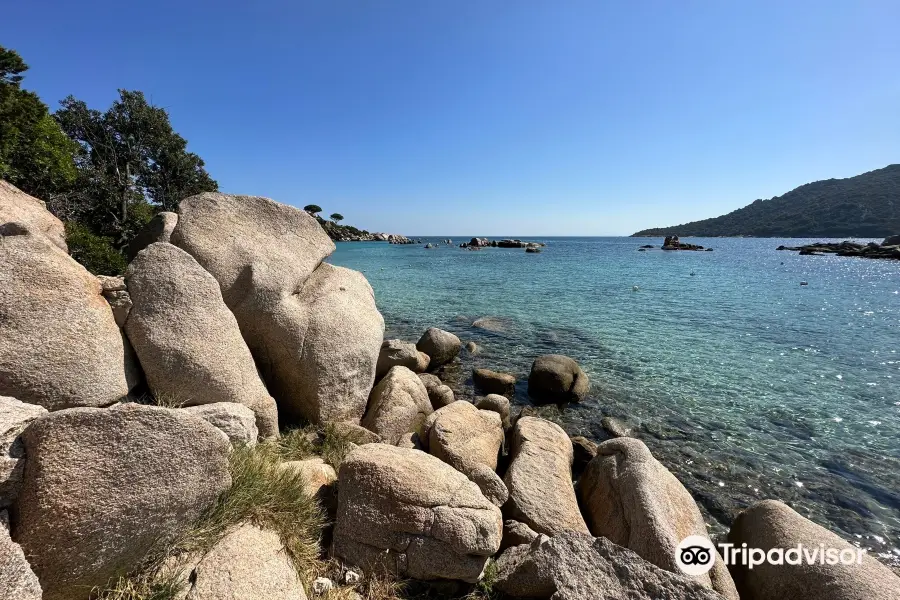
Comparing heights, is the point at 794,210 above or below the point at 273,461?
above

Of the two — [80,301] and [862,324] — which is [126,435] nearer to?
[80,301]

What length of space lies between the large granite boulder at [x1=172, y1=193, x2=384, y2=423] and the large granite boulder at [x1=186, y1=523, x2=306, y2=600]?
3.68m

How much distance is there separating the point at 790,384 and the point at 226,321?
16495 millimetres

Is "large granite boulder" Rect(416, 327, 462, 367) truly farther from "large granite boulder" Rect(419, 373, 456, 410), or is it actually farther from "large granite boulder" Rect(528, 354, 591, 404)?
"large granite boulder" Rect(528, 354, 591, 404)

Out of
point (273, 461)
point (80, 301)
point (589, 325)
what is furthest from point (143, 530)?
point (589, 325)

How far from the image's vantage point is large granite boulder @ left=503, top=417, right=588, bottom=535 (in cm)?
575

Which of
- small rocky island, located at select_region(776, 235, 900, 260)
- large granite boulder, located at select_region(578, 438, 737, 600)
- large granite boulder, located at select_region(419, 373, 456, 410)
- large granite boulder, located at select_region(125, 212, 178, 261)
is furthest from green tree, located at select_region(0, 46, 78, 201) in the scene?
small rocky island, located at select_region(776, 235, 900, 260)

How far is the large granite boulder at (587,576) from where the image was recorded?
13.3 ft

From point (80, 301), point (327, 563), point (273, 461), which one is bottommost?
point (327, 563)

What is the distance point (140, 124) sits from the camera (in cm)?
3123

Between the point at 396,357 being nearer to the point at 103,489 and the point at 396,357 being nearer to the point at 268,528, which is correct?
the point at 268,528

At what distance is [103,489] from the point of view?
324 centimetres

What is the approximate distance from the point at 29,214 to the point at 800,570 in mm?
13276

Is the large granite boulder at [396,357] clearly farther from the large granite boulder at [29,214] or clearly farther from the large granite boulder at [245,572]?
the large granite boulder at [245,572]
